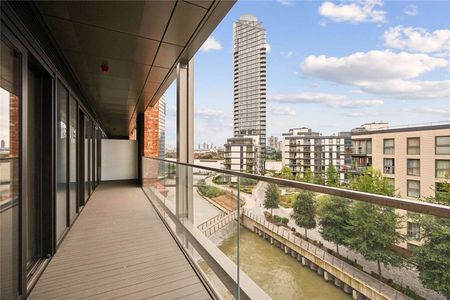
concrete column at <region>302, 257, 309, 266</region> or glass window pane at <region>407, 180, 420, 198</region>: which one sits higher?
concrete column at <region>302, 257, 309, 266</region>

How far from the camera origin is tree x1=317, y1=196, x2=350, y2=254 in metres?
0.96

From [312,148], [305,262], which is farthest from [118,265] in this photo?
[312,148]

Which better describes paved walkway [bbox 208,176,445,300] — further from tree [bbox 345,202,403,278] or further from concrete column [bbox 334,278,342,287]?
concrete column [bbox 334,278,342,287]

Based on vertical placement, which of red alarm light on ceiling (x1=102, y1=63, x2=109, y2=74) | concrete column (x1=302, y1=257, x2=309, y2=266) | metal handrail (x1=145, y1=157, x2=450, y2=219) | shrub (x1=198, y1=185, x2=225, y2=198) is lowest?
concrete column (x1=302, y1=257, x2=309, y2=266)

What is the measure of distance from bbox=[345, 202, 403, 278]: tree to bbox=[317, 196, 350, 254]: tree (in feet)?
0.08

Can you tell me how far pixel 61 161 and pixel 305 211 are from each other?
3202mm

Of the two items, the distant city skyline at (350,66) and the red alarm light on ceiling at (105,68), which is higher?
the distant city skyline at (350,66)

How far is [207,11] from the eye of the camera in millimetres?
2119

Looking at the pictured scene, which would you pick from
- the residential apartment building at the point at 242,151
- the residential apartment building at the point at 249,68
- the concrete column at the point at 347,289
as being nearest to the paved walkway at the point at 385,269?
the concrete column at the point at 347,289

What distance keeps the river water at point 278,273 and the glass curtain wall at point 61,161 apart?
237cm

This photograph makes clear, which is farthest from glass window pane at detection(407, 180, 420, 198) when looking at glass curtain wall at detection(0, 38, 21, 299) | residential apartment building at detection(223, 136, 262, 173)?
glass curtain wall at detection(0, 38, 21, 299)

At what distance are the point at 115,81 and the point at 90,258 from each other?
2857mm

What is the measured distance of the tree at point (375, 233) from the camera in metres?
0.78

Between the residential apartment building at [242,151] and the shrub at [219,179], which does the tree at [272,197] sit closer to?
the shrub at [219,179]
